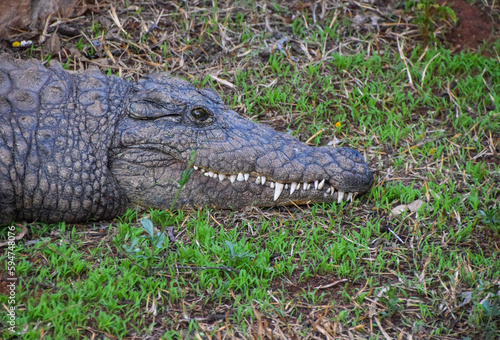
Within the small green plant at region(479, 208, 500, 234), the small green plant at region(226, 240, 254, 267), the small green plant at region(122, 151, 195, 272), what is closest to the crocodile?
the small green plant at region(122, 151, 195, 272)

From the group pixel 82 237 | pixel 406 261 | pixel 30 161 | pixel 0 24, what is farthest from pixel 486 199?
pixel 0 24

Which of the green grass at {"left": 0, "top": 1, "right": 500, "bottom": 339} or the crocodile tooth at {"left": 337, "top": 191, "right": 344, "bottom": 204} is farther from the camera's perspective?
the crocodile tooth at {"left": 337, "top": 191, "right": 344, "bottom": 204}

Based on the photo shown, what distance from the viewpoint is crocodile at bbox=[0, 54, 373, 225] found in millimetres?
3811

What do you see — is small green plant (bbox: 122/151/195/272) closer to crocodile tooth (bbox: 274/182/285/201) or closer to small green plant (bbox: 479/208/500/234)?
crocodile tooth (bbox: 274/182/285/201)

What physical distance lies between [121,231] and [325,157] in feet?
5.17

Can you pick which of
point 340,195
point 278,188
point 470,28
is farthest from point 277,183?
point 470,28

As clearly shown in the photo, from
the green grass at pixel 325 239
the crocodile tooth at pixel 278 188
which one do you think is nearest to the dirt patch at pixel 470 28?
the green grass at pixel 325 239

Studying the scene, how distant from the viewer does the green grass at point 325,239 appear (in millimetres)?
3143

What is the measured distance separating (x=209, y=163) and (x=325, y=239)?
0.98m

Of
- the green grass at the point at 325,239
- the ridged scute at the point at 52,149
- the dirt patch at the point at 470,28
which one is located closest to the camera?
the green grass at the point at 325,239

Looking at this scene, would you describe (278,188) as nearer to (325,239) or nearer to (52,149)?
(325,239)

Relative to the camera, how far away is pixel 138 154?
158 inches

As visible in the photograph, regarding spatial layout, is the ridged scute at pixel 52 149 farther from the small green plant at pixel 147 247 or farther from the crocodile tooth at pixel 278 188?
the crocodile tooth at pixel 278 188

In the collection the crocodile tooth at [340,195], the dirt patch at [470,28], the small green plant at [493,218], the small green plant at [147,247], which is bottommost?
the small green plant at [147,247]
